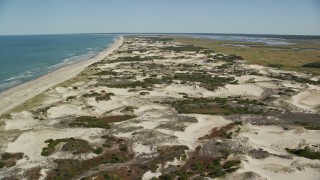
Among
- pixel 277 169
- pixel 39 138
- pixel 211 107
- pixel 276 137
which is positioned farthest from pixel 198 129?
pixel 39 138

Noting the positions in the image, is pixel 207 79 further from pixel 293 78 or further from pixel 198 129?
pixel 198 129

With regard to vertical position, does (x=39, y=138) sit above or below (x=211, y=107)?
below

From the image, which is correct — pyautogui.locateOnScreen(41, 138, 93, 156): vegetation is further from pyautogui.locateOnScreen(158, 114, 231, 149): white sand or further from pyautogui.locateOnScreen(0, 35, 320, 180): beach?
pyautogui.locateOnScreen(158, 114, 231, 149): white sand

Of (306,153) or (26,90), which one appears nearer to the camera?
(306,153)

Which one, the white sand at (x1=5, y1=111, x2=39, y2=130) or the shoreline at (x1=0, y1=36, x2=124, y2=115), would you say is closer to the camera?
the white sand at (x1=5, y1=111, x2=39, y2=130)

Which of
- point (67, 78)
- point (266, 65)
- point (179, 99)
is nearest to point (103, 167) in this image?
point (179, 99)

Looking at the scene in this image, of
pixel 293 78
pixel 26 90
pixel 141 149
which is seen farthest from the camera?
pixel 293 78

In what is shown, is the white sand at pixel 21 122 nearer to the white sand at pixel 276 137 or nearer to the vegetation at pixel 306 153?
the white sand at pixel 276 137

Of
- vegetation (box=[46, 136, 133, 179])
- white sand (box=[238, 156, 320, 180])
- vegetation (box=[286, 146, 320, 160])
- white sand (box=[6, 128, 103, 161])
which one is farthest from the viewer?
white sand (box=[6, 128, 103, 161])

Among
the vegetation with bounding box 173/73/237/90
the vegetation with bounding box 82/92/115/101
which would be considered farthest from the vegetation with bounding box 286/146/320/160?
the vegetation with bounding box 82/92/115/101

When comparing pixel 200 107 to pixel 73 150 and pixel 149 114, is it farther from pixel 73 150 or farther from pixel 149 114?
pixel 73 150

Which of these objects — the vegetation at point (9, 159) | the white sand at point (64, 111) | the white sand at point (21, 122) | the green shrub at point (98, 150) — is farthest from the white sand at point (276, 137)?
the white sand at point (21, 122)
